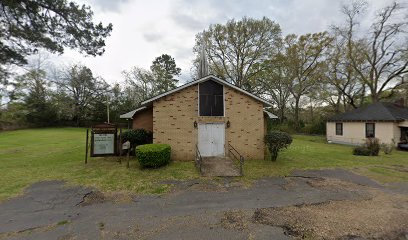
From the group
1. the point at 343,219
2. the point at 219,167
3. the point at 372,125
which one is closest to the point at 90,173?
the point at 219,167

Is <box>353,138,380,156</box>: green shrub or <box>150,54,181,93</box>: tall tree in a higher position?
<box>150,54,181,93</box>: tall tree

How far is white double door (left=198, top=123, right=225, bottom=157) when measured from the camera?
13.2 m

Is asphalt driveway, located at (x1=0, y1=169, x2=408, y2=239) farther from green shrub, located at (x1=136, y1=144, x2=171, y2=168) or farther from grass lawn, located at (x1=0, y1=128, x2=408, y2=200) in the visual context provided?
green shrub, located at (x1=136, y1=144, x2=171, y2=168)

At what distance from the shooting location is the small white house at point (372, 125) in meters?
20.6

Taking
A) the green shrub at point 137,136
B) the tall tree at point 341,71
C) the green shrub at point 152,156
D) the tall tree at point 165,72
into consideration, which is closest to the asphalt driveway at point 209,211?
the green shrub at point 152,156

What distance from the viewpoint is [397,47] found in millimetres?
26094

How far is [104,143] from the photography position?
12.7 metres

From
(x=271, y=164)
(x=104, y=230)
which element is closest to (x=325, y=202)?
(x=271, y=164)

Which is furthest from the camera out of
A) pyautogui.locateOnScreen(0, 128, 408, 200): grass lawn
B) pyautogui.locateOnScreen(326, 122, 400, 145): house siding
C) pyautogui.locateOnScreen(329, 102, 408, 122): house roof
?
pyautogui.locateOnScreen(329, 102, 408, 122): house roof

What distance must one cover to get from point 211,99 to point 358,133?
19.7 meters

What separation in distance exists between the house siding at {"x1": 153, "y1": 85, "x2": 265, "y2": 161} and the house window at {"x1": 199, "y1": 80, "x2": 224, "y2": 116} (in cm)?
27

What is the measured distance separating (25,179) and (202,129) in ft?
30.1

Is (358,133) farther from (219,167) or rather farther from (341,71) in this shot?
(219,167)

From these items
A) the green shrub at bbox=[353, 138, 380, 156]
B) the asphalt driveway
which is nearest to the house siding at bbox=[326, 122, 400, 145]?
the green shrub at bbox=[353, 138, 380, 156]
